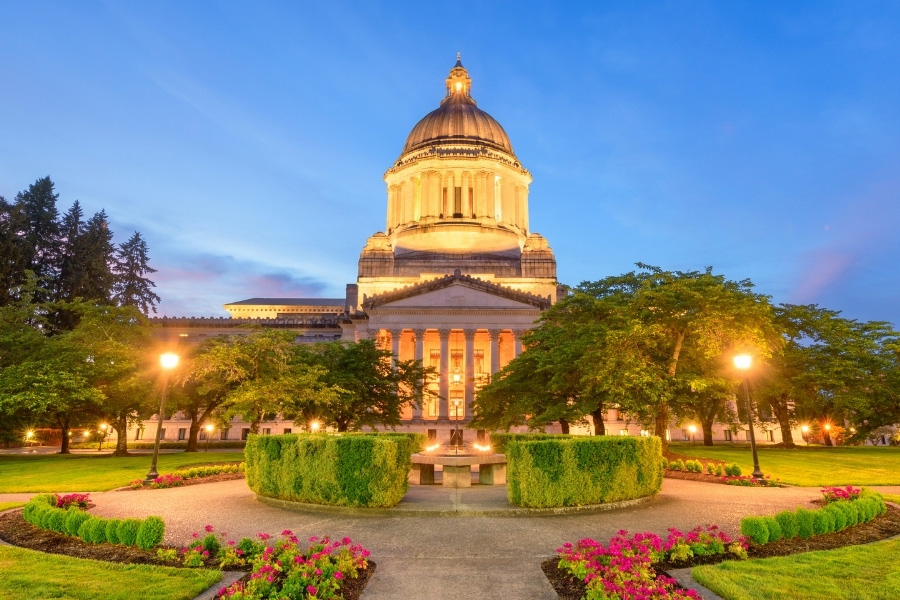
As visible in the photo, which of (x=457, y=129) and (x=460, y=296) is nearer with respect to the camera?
(x=460, y=296)

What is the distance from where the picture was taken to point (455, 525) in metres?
14.1

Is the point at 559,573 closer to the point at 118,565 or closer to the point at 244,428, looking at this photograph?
the point at 118,565

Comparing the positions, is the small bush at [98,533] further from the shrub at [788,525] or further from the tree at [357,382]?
the tree at [357,382]

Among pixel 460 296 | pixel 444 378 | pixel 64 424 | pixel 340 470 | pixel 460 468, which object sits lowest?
pixel 460 468

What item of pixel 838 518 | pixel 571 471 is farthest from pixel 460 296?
pixel 838 518

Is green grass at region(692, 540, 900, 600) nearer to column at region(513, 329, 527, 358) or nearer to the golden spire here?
column at region(513, 329, 527, 358)

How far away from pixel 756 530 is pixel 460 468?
1178 cm

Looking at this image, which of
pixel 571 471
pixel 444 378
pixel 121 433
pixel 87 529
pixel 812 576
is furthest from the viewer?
pixel 444 378

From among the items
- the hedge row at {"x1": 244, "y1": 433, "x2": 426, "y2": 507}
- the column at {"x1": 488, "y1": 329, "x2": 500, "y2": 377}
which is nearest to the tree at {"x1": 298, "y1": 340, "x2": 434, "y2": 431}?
the column at {"x1": 488, "y1": 329, "x2": 500, "y2": 377}

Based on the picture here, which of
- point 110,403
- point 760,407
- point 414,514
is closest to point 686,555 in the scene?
point 414,514

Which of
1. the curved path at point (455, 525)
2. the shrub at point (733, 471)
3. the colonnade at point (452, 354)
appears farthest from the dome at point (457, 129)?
the curved path at point (455, 525)

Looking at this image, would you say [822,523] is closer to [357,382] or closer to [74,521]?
[74,521]

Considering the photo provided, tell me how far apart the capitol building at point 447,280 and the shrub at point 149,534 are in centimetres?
4093

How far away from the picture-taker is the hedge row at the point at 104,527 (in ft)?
36.6
